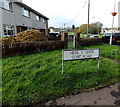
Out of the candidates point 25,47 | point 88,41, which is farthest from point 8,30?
point 88,41

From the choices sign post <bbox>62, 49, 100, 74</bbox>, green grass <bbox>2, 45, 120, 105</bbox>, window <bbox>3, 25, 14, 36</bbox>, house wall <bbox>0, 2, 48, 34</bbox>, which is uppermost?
house wall <bbox>0, 2, 48, 34</bbox>

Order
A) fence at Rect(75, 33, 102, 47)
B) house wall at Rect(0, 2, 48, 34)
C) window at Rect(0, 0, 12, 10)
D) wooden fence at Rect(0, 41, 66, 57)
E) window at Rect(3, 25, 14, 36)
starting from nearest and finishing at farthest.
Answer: wooden fence at Rect(0, 41, 66, 57) < fence at Rect(75, 33, 102, 47) < window at Rect(0, 0, 12, 10) < house wall at Rect(0, 2, 48, 34) < window at Rect(3, 25, 14, 36)

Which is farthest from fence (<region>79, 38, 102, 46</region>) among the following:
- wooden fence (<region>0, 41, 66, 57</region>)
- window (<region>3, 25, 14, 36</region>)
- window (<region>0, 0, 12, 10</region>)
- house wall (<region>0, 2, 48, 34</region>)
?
window (<region>0, 0, 12, 10</region>)

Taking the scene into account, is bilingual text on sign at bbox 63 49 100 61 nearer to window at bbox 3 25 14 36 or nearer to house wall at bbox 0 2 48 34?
house wall at bbox 0 2 48 34

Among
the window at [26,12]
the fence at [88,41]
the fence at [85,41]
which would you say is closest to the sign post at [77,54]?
the fence at [85,41]

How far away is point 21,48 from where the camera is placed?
5.91 meters

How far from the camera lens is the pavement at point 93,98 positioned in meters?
2.37

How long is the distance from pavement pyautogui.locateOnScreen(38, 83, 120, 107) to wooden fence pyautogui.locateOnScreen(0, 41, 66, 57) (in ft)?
14.2

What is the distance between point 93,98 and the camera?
2543 millimetres

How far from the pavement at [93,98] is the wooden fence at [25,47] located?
4.33m

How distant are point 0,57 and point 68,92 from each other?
15.0ft

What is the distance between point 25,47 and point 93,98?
4.95 meters

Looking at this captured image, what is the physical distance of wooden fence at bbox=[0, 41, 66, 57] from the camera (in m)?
5.50

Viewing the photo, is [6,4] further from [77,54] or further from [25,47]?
[77,54]
